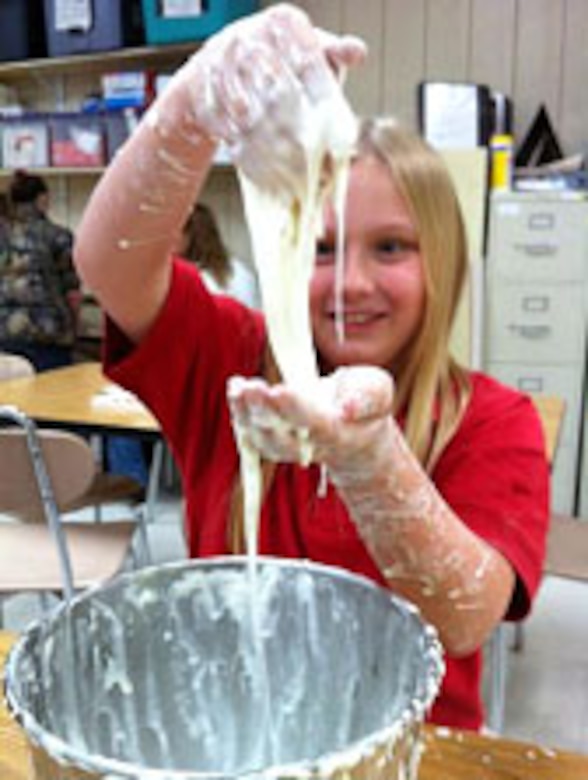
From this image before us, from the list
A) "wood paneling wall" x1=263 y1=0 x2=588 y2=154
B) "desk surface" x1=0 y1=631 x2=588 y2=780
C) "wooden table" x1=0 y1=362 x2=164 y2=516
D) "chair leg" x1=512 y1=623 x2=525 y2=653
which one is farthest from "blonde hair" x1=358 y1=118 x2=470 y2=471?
"wood paneling wall" x1=263 y1=0 x2=588 y2=154

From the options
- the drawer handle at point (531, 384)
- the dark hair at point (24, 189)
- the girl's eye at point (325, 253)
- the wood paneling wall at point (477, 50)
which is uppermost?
the wood paneling wall at point (477, 50)

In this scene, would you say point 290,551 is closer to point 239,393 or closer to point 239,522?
point 239,522

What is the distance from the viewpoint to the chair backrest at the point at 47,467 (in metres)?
1.60

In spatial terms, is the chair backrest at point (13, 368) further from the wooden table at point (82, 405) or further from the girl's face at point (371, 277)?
the girl's face at point (371, 277)

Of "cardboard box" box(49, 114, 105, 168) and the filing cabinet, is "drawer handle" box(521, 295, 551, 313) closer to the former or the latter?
the filing cabinet

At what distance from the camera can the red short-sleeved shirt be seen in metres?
0.77

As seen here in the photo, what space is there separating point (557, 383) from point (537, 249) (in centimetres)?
48

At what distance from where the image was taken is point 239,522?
836 millimetres

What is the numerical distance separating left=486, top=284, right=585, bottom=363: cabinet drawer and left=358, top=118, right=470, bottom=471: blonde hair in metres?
2.08

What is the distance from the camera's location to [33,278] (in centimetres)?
315

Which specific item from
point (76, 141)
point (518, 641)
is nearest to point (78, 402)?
point (518, 641)

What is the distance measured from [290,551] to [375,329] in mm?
249

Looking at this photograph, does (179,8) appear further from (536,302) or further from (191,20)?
(536,302)

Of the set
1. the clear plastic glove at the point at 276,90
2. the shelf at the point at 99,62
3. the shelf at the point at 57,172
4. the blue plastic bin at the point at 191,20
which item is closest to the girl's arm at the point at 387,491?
the clear plastic glove at the point at 276,90
